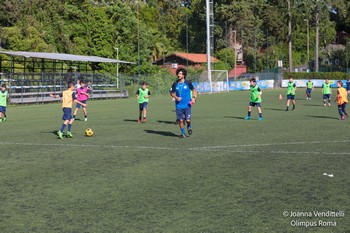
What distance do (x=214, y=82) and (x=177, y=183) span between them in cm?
5141

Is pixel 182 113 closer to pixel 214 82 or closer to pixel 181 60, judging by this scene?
pixel 214 82

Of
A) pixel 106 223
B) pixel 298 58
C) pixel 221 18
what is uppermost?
pixel 221 18

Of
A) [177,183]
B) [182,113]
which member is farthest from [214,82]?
[177,183]

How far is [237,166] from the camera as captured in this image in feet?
32.5

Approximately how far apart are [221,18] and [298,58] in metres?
19.8

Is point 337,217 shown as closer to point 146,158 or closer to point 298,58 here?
point 146,158

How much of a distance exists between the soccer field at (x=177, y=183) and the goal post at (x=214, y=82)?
136ft

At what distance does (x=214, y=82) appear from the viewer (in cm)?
5934

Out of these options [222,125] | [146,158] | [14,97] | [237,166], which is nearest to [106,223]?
[237,166]

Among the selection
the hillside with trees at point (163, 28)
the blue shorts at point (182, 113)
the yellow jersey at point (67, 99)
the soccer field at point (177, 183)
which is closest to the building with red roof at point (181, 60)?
the hillside with trees at point (163, 28)

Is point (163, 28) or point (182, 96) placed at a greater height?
point (163, 28)

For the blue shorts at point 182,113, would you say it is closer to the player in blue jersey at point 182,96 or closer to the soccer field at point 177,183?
the player in blue jersey at point 182,96

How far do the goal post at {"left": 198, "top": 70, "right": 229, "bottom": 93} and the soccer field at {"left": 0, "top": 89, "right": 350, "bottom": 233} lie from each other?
136 feet

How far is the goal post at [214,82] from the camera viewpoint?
5684cm
